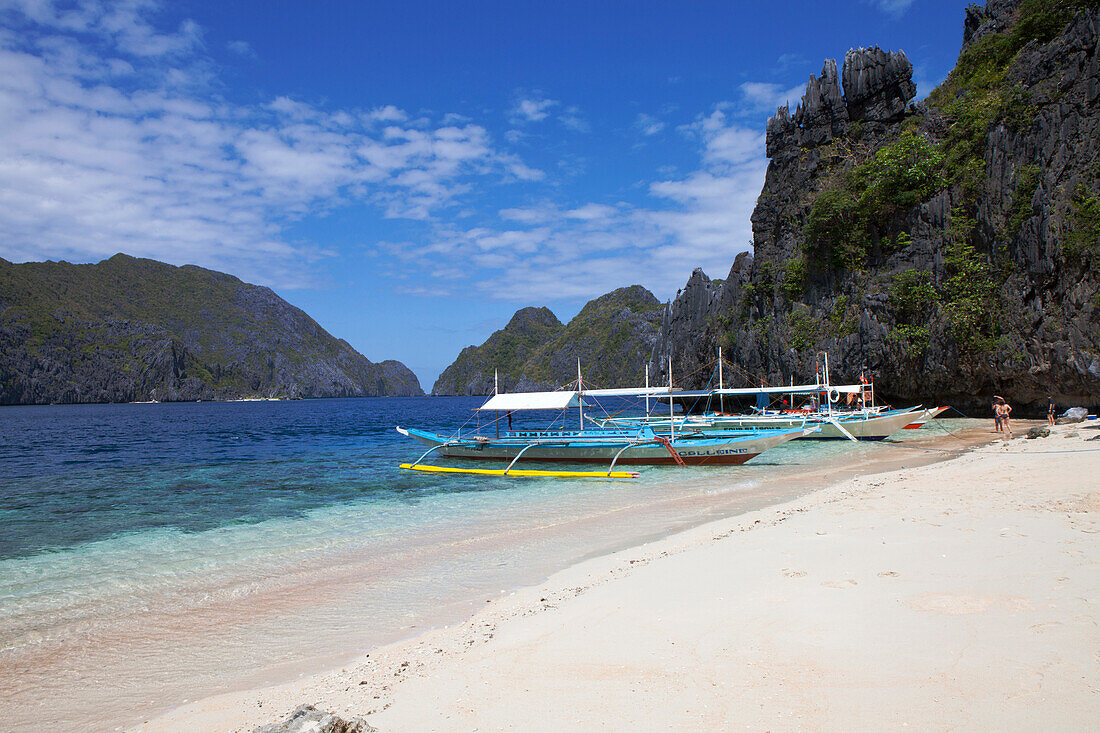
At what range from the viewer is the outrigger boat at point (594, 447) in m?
21.6

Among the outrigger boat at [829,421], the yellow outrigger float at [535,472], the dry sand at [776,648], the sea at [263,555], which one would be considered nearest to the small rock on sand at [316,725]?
the dry sand at [776,648]

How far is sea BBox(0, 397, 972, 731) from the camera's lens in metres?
6.03

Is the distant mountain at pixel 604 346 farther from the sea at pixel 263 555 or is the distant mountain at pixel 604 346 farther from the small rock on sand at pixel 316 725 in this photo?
the small rock on sand at pixel 316 725

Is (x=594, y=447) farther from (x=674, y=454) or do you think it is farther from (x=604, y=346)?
(x=604, y=346)

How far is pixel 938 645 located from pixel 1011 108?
41161 millimetres

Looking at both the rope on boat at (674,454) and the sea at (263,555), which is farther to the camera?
the rope on boat at (674,454)

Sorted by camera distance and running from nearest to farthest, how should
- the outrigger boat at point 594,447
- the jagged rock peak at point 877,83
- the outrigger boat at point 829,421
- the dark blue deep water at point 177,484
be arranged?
1. the dark blue deep water at point 177,484
2. the outrigger boat at point 594,447
3. the outrigger boat at point 829,421
4. the jagged rock peak at point 877,83

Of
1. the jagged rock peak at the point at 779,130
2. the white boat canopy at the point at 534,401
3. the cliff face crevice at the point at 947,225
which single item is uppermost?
the jagged rock peak at the point at 779,130

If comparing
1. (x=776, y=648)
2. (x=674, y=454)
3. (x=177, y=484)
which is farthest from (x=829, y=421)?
(x=177, y=484)

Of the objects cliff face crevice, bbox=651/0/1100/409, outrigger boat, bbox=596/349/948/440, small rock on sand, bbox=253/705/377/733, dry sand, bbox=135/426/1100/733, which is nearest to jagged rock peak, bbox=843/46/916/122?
cliff face crevice, bbox=651/0/1100/409

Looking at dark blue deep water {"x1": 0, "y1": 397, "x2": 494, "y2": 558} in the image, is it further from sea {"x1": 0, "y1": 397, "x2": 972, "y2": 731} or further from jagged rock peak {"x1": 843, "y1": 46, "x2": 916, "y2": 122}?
jagged rock peak {"x1": 843, "y1": 46, "x2": 916, "y2": 122}

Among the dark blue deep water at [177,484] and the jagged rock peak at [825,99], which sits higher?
the jagged rock peak at [825,99]

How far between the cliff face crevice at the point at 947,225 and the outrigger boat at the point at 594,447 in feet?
56.5

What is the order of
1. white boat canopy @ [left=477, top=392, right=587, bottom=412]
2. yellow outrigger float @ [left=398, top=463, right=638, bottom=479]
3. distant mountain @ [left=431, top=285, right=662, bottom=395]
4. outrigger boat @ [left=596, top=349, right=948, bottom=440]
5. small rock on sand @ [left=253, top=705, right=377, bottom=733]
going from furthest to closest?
1. distant mountain @ [left=431, top=285, right=662, bottom=395]
2. outrigger boat @ [left=596, top=349, right=948, bottom=440]
3. white boat canopy @ [left=477, top=392, right=587, bottom=412]
4. yellow outrigger float @ [left=398, top=463, right=638, bottom=479]
5. small rock on sand @ [left=253, top=705, right=377, bottom=733]
